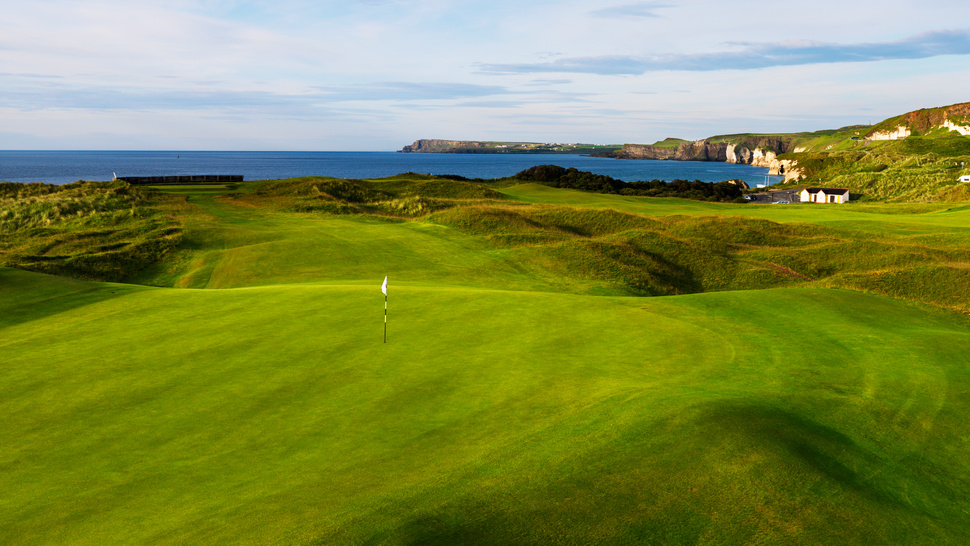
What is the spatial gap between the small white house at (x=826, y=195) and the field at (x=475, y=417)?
81.6m

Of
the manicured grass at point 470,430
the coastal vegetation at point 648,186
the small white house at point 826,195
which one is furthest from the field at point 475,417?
the small white house at point 826,195

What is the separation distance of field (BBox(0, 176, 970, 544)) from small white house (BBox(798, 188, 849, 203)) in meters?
81.6

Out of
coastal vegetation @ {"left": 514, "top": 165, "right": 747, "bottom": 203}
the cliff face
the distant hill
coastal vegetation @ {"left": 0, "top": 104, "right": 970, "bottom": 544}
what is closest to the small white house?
the distant hill

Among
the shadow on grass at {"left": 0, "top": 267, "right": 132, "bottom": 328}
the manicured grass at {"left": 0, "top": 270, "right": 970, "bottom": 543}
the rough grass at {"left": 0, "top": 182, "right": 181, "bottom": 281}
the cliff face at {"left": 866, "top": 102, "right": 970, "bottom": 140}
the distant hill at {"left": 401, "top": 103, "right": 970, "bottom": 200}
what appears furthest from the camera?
the cliff face at {"left": 866, "top": 102, "right": 970, "bottom": 140}

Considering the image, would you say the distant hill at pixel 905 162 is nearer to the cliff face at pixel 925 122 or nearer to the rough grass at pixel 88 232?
the cliff face at pixel 925 122

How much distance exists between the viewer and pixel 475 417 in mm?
9078

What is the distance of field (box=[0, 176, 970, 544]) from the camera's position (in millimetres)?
6535

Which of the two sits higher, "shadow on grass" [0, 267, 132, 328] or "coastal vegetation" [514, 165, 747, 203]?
"coastal vegetation" [514, 165, 747, 203]

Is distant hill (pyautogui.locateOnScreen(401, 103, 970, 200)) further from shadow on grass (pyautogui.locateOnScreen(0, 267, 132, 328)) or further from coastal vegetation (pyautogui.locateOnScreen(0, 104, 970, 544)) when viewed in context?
shadow on grass (pyautogui.locateOnScreen(0, 267, 132, 328))

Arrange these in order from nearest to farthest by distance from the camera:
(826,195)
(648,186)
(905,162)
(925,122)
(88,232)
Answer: (88,232)
(826,195)
(648,186)
(905,162)
(925,122)

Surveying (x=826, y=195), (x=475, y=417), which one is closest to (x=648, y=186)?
(x=826, y=195)

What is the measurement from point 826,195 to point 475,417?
102 m

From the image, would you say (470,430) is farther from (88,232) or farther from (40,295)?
(88,232)

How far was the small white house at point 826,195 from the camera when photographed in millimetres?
91625
